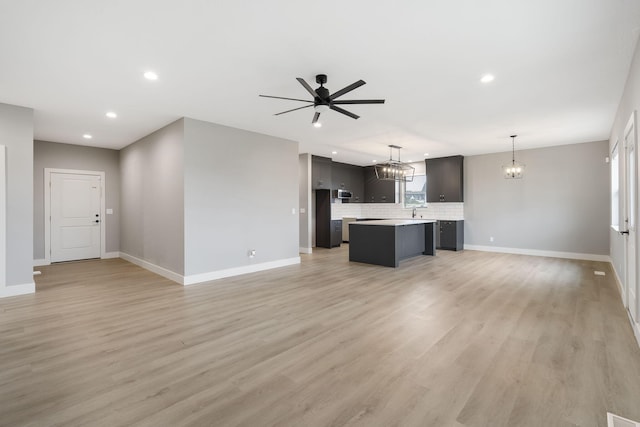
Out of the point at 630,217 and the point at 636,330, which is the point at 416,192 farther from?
the point at 636,330

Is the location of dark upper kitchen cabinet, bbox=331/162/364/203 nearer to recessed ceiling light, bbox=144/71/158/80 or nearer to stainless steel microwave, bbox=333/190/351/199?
stainless steel microwave, bbox=333/190/351/199

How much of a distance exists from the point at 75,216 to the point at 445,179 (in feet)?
31.8

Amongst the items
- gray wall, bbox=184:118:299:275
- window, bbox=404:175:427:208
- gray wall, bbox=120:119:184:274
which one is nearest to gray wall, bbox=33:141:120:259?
gray wall, bbox=120:119:184:274

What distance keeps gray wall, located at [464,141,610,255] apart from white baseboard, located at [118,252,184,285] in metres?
7.72

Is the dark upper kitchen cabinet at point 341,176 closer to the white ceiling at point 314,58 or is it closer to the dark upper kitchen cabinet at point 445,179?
the dark upper kitchen cabinet at point 445,179

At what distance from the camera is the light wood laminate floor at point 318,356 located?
1880mm

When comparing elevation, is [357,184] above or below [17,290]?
above

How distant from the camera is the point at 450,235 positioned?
8.66 metres

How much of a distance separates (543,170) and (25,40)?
957 cm

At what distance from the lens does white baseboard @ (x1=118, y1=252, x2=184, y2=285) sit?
515 cm

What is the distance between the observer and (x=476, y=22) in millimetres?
2492

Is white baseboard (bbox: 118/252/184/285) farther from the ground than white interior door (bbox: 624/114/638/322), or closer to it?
closer to it

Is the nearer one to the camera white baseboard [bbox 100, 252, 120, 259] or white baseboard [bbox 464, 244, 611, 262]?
white baseboard [bbox 464, 244, 611, 262]

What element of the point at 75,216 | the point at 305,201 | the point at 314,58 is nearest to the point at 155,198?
the point at 75,216
